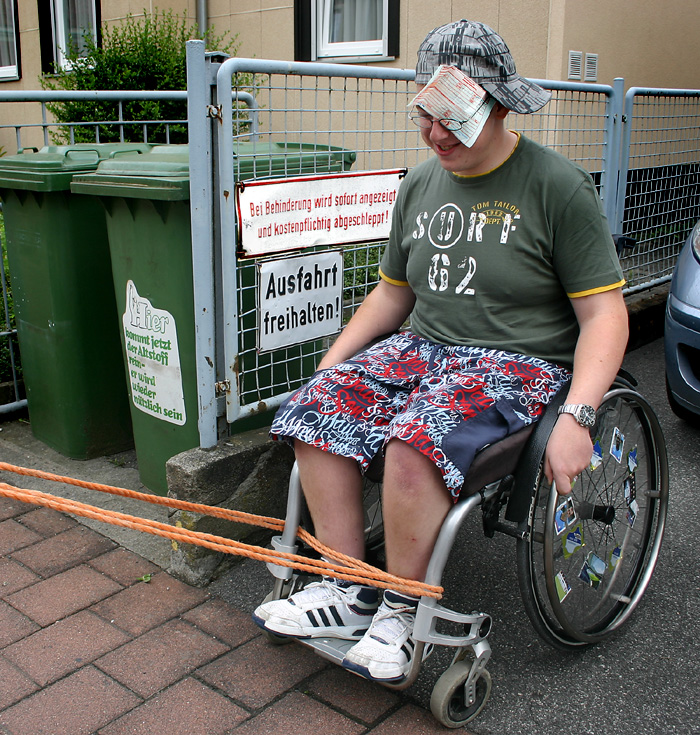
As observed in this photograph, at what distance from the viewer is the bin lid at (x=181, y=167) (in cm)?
267

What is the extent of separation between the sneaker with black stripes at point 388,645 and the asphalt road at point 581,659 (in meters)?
0.23

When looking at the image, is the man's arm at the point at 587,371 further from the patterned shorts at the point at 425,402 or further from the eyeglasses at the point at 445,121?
the eyeglasses at the point at 445,121

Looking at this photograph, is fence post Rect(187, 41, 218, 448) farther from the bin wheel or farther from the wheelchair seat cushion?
the wheelchair seat cushion

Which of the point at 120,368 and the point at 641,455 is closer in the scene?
the point at 641,455

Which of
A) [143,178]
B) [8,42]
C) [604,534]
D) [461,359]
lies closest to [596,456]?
[604,534]

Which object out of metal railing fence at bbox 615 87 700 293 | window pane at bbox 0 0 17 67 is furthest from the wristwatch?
window pane at bbox 0 0 17 67

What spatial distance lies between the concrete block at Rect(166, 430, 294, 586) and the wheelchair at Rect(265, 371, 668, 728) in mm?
405

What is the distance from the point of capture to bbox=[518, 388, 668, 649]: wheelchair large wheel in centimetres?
208

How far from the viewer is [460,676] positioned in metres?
1.99

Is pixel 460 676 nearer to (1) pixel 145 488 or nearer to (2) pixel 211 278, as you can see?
(2) pixel 211 278

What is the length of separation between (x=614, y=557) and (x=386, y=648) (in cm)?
87

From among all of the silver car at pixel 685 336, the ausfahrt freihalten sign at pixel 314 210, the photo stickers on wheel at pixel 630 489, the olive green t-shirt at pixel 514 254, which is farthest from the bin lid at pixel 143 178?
the silver car at pixel 685 336

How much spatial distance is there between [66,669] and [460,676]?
108 centimetres

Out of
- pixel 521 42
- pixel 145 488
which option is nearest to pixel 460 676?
pixel 145 488
